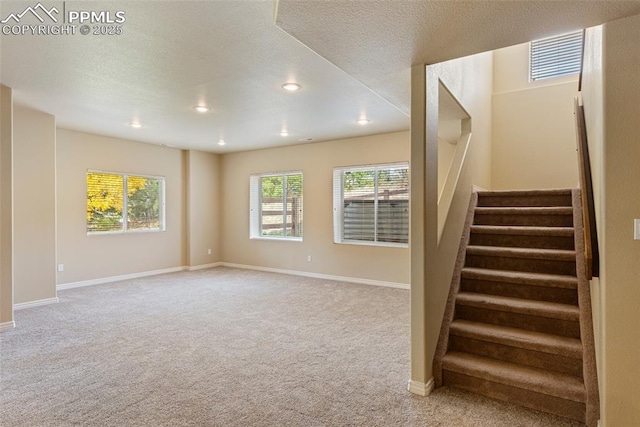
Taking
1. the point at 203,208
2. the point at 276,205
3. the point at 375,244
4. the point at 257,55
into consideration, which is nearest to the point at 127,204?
the point at 203,208

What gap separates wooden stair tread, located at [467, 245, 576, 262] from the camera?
2939 millimetres

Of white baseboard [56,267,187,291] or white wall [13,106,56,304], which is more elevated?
white wall [13,106,56,304]

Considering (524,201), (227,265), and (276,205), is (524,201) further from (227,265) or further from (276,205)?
(227,265)

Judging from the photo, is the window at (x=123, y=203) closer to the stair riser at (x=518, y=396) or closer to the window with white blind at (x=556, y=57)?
the stair riser at (x=518, y=396)

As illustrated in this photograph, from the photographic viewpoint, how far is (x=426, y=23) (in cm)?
194

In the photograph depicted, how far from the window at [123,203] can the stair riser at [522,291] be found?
602cm

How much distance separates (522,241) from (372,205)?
313 cm

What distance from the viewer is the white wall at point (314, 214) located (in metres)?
6.08

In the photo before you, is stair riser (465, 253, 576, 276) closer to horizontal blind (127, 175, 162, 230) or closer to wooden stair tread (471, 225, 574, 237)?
wooden stair tread (471, 225, 574, 237)

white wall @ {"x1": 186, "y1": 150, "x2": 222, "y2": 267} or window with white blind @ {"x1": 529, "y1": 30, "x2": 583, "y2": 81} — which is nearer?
window with white blind @ {"x1": 529, "y1": 30, "x2": 583, "y2": 81}

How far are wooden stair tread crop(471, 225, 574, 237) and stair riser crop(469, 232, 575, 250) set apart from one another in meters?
0.03

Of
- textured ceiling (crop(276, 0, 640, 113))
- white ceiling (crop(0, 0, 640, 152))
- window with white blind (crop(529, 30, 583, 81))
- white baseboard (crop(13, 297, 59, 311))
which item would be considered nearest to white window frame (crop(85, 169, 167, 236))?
white ceiling (crop(0, 0, 640, 152))

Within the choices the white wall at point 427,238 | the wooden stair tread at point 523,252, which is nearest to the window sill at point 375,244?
the wooden stair tread at point 523,252

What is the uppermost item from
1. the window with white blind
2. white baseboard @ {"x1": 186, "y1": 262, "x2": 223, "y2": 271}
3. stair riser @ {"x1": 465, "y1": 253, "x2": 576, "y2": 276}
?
the window with white blind
